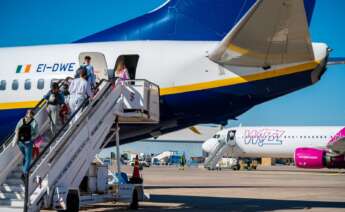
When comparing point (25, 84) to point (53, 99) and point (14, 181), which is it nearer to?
point (53, 99)

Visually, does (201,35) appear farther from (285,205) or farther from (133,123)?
(285,205)

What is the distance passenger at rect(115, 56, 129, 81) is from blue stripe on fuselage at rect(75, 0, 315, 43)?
1.31m

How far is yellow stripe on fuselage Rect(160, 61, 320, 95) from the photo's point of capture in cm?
1368

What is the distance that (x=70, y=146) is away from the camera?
12.1 m

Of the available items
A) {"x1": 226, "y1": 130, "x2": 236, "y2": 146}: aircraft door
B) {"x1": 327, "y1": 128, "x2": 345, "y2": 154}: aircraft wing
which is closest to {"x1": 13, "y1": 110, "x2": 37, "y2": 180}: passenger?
{"x1": 327, "y1": 128, "x2": 345, "y2": 154}: aircraft wing

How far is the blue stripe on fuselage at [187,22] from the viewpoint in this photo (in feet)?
50.3

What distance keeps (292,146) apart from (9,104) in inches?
1554

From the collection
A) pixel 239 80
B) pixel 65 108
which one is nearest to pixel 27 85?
pixel 65 108

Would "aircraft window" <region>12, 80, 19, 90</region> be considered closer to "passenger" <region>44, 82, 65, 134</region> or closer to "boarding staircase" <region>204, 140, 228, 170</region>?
"passenger" <region>44, 82, 65, 134</region>

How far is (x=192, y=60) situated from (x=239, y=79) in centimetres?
150

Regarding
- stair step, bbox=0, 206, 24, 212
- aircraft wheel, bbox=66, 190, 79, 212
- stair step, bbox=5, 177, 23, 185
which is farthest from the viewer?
stair step, bbox=5, 177, 23, 185

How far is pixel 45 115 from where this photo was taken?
13.3 m

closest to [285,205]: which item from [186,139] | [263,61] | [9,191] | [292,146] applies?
[263,61]

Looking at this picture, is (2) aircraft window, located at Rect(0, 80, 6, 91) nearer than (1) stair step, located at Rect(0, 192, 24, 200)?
No
